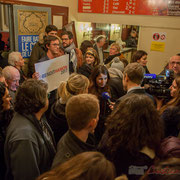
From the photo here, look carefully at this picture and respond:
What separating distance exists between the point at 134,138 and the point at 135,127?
0.24 ft

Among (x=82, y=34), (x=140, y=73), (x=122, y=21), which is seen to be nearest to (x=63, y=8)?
(x=82, y=34)

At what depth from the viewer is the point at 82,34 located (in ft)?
18.0

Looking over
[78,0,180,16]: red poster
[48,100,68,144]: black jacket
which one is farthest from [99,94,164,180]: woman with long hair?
[78,0,180,16]: red poster

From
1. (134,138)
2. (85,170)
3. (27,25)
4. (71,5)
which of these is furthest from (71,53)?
(85,170)

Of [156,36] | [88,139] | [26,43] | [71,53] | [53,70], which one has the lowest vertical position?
[88,139]

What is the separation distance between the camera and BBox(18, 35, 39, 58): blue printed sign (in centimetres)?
372

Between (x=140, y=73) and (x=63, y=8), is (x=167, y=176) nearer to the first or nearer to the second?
(x=140, y=73)

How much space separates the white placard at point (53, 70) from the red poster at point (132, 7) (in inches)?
92.4

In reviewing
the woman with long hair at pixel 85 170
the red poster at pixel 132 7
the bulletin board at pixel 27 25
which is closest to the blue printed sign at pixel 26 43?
the bulletin board at pixel 27 25

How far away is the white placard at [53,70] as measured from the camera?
2.50 m

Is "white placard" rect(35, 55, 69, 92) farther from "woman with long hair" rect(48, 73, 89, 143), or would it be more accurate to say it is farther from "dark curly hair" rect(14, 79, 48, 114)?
"dark curly hair" rect(14, 79, 48, 114)

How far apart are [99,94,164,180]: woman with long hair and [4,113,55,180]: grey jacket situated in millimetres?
485

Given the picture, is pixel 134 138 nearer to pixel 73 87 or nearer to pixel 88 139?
pixel 88 139

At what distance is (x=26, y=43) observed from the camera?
3.81 meters
